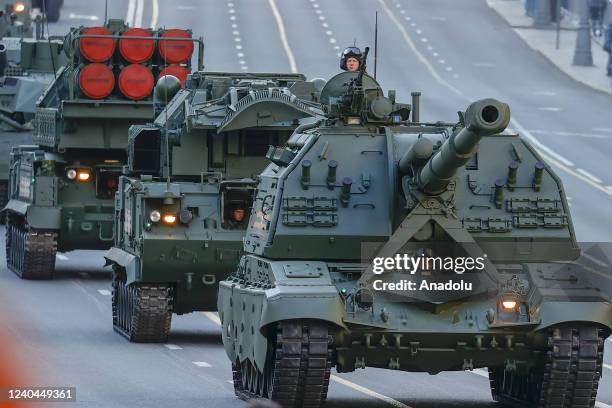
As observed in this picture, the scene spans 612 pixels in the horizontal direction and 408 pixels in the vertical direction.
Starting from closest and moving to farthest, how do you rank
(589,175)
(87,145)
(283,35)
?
(87,145) → (589,175) → (283,35)

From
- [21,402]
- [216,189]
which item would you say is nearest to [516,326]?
[21,402]

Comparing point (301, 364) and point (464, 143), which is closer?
point (464, 143)

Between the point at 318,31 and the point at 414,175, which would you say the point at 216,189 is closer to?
the point at 414,175

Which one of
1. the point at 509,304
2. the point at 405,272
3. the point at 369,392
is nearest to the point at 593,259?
the point at 509,304

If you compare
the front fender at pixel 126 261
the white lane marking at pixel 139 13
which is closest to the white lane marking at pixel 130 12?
the white lane marking at pixel 139 13

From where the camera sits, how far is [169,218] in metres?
27.7

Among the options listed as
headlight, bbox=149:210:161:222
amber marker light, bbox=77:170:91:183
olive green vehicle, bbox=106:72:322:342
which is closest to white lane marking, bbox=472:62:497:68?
amber marker light, bbox=77:170:91:183

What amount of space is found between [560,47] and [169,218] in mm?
62676

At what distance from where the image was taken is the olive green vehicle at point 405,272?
20.1 m

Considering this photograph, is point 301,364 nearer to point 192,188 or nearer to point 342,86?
point 342,86

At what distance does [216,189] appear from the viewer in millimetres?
27984

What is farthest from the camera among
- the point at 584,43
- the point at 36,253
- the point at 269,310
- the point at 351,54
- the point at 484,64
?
the point at 484,64

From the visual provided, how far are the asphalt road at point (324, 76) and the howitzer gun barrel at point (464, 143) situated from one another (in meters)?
2.03

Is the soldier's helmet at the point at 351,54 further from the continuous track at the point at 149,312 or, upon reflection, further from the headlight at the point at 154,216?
the continuous track at the point at 149,312
